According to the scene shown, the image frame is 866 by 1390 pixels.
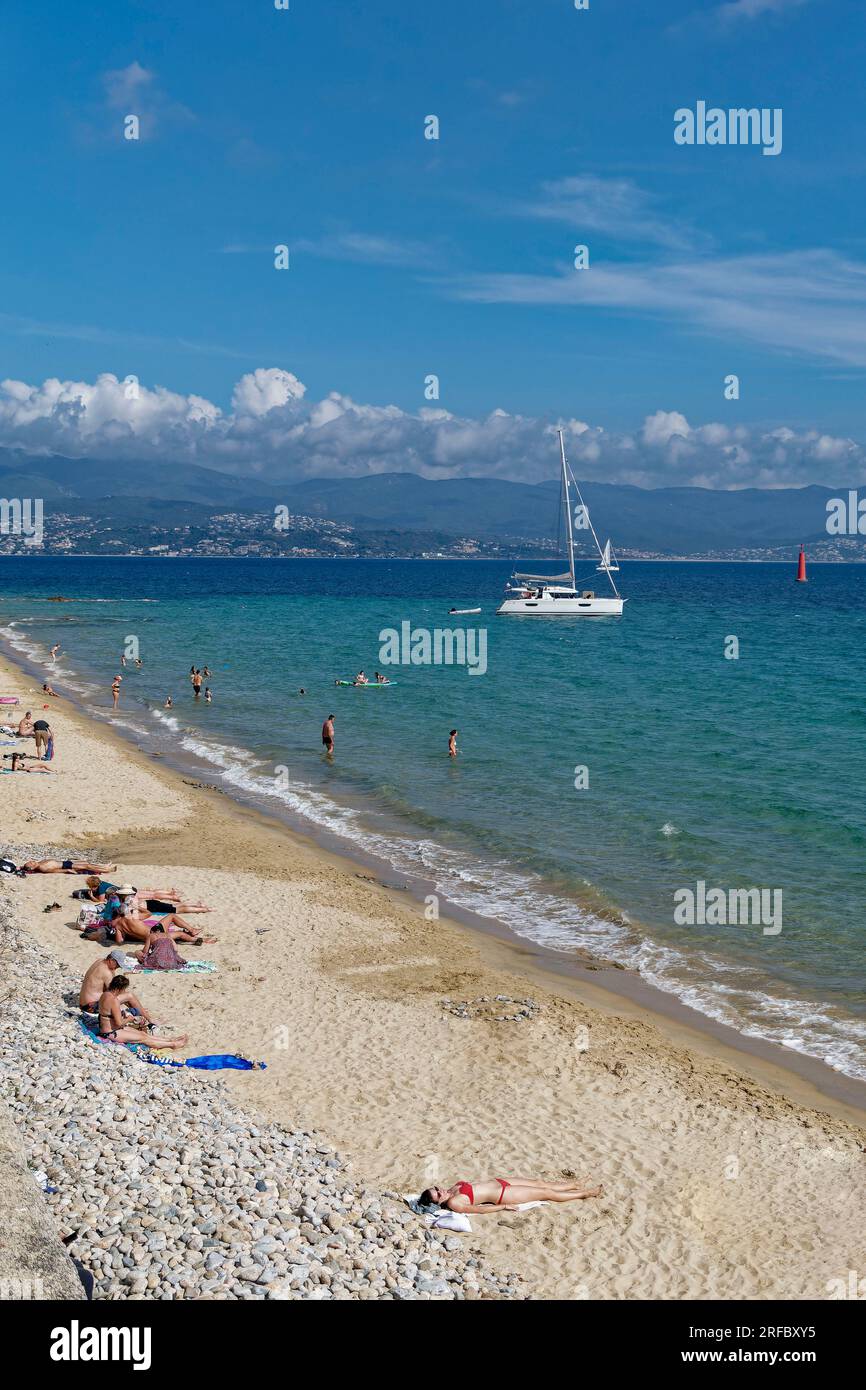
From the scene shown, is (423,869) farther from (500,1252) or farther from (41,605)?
(41,605)

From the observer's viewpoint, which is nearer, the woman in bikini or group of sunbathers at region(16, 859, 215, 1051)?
group of sunbathers at region(16, 859, 215, 1051)

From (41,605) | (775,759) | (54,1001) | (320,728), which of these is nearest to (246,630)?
(41,605)

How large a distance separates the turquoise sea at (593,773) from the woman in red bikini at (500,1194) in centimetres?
583

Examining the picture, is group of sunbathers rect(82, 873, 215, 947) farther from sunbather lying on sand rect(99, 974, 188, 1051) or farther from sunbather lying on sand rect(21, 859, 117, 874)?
sunbather lying on sand rect(99, 974, 188, 1051)

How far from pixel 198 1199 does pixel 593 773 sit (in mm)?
24985

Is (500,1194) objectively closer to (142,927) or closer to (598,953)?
(598,953)

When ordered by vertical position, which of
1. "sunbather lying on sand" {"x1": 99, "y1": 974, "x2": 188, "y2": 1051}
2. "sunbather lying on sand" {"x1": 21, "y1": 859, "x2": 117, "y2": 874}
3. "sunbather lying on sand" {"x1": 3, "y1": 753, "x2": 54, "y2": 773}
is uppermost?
"sunbather lying on sand" {"x1": 3, "y1": 753, "x2": 54, "y2": 773}

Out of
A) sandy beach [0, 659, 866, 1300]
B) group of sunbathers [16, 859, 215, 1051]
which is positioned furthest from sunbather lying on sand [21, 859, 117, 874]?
sandy beach [0, 659, 866, 1300]

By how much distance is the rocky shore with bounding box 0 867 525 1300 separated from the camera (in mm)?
8586

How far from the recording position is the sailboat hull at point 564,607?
3836 inches

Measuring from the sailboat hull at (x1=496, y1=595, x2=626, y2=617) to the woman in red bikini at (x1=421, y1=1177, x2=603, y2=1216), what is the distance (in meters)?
Result: 87.6

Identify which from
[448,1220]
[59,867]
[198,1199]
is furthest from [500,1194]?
[59,867]

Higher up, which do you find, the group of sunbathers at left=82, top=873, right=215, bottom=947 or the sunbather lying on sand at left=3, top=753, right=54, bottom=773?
A: the sunbather lying on sand at left=3, top=753, right=54, bottom=773

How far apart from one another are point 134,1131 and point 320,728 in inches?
1217
